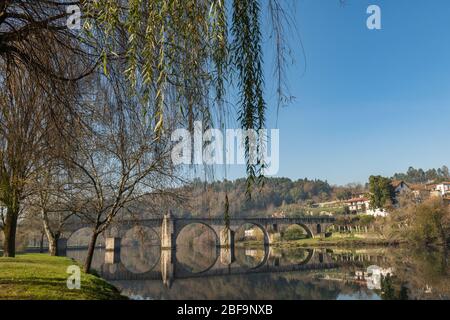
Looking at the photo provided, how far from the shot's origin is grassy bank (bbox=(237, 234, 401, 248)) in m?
55.2

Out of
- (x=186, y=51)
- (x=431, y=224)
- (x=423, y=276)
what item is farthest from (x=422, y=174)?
(x=186, y=51)

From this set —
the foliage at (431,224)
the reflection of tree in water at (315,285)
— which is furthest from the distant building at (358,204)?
the reflection of tree in water at (315,285)

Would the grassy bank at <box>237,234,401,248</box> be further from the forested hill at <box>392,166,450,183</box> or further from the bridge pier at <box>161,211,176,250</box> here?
the forested hill at <box>392,166,450,183</box>

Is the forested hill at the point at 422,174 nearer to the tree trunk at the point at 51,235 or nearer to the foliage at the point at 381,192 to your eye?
the foliage at the point at 381,192

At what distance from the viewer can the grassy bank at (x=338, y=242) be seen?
181ft

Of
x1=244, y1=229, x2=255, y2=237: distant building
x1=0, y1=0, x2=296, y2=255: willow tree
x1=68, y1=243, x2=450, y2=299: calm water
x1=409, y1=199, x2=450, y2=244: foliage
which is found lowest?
x1=244, y1=229, x2=255, y2=237: distant building

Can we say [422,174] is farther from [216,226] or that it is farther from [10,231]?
[10,231]

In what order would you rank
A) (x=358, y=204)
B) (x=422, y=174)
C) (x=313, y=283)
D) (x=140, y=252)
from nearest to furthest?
(x=313, y=283)
(x=140, y=252)
(x=358, y=204)
(x=422, y=174)

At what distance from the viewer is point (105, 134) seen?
482 cm

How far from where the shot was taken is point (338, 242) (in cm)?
6391

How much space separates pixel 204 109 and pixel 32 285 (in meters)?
7.60

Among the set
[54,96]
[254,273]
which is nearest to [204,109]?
[54,96]

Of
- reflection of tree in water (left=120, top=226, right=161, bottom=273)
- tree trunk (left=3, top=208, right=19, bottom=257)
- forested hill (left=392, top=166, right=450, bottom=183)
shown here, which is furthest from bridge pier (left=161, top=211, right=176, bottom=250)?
forested hill (left=392, top=166, right=450, bottom=183)

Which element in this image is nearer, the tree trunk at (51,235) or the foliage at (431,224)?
the tree trunk at (51,235)
